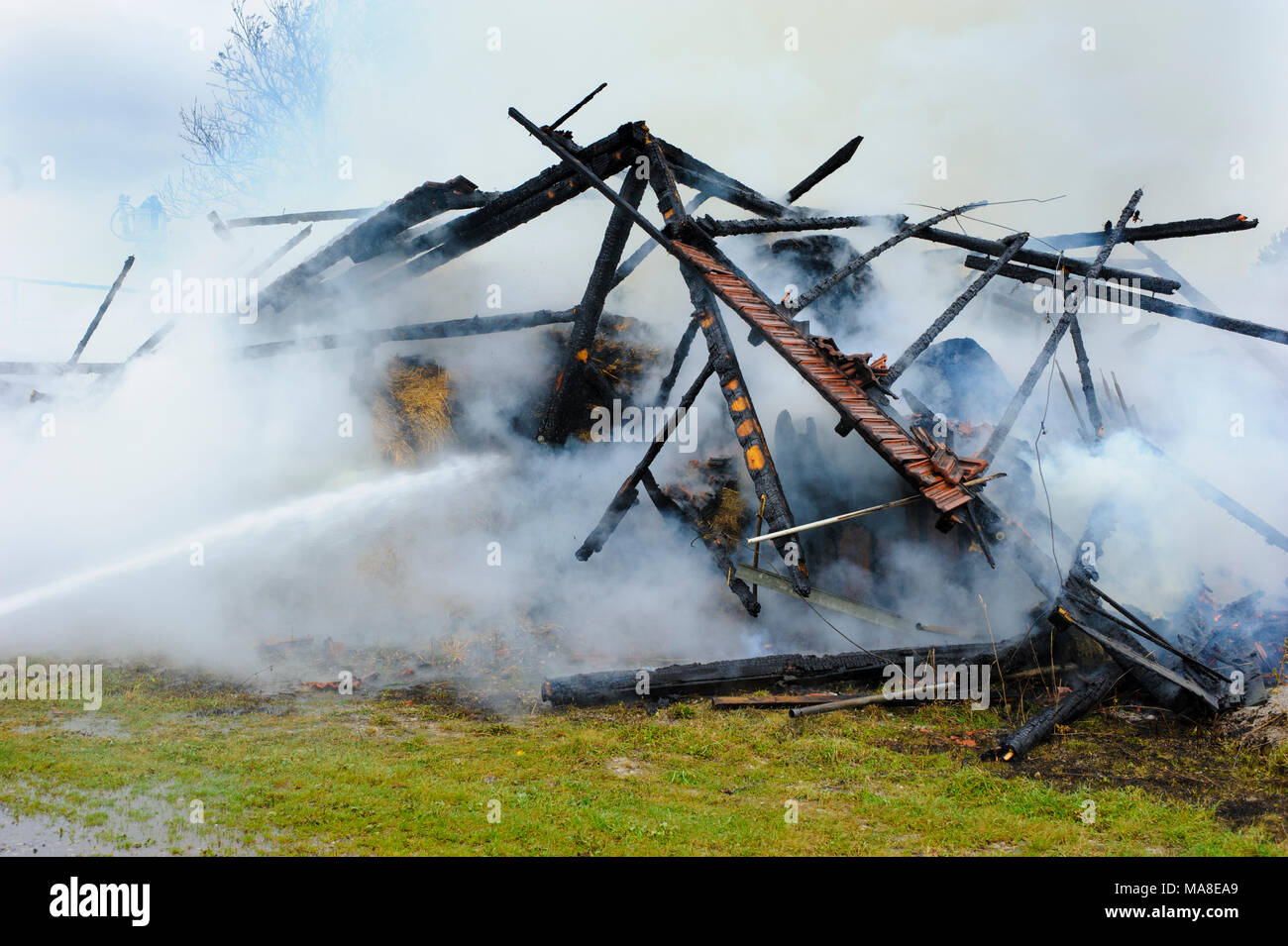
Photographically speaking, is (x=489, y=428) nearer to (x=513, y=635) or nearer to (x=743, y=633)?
(x=513, y=635)

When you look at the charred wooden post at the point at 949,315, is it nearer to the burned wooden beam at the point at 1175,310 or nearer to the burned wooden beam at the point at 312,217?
the burned wooden beam at the point at 1175,310

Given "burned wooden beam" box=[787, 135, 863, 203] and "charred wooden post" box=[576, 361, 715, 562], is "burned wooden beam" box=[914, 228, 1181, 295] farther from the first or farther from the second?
"charred wooden post" box=[576, 361, 715, 562]

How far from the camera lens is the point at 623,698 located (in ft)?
28.8

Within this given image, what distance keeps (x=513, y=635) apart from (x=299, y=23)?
29.6 meters

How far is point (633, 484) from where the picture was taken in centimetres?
1054

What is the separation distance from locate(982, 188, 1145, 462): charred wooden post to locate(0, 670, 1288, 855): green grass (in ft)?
9.91

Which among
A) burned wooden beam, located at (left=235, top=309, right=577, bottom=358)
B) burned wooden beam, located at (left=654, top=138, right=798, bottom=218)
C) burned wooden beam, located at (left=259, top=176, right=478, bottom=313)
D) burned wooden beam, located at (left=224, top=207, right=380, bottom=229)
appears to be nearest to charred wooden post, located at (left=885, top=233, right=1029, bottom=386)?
burned wooden beam, located at (left=654, top=138, right=798, bottom=218)

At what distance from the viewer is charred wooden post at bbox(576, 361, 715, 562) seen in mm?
10156

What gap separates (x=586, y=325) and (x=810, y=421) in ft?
11.2

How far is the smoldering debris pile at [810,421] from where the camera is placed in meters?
8.59

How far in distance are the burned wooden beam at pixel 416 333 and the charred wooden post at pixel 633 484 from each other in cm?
339

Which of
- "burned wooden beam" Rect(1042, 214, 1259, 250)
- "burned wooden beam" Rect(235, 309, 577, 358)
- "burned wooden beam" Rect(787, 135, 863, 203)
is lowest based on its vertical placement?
"burned wooden beam" Rect(235, 309, 577, 358)

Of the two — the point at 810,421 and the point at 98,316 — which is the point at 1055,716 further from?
the point at 98,316

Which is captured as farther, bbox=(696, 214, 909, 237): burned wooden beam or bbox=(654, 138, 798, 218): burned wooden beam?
bbox=(654, 138, 798, 218): burned wooden beam
